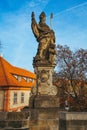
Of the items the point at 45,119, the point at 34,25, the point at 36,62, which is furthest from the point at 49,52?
the point at 45,119

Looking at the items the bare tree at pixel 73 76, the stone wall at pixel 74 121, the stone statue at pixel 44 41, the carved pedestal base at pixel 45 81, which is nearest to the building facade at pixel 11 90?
the bare tree at pixel 73 76

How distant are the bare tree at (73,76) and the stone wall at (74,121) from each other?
20.5 metres

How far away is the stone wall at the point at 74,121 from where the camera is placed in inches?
254

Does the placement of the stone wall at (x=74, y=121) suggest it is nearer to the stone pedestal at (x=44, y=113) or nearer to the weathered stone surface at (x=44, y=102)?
the stone pedestal at (x=44, y=113)

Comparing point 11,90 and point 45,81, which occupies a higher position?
point 11,90

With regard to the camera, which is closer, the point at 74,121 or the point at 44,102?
the point at 74,121

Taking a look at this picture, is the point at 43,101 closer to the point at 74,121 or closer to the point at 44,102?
the point at 44,102

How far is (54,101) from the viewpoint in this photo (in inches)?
352

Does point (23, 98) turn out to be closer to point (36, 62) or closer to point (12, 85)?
point (12, 85)

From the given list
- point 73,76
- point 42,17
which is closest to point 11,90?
point 73,76

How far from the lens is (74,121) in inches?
255

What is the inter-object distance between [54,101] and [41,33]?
9.59ft

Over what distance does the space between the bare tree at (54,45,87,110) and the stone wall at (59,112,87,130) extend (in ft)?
67.3

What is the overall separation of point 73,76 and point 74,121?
2104cm
